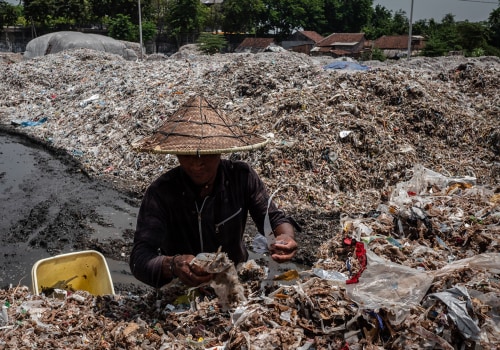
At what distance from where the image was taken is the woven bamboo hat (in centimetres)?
210

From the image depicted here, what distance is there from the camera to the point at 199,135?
7.13 ft

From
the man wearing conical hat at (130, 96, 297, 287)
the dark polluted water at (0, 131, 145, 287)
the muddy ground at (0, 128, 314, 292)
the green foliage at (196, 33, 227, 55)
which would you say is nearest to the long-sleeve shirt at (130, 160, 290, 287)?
the man wearing conical hat at (130, 96, 297, 287)

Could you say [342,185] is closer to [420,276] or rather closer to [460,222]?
[460,222]

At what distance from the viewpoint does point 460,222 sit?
308 centimetres

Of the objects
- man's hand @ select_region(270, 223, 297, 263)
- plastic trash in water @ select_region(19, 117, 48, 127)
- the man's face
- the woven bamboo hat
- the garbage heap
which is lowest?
plastic trash in water @ select_region(19, 117, 48, 127)

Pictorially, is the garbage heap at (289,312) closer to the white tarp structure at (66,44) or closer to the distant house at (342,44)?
the white tarp structure at (66,44)

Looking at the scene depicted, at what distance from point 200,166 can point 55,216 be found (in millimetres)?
4613

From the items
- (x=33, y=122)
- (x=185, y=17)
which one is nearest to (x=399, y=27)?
(x=185, y=17)

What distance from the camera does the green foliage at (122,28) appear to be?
114ft

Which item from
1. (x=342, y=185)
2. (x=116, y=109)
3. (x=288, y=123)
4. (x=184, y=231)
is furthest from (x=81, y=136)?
(x=184, y=231)

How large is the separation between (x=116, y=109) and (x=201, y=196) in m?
8.72

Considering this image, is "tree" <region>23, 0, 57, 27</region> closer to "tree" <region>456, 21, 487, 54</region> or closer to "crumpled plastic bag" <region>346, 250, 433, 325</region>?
"tree" <region>456, 21, 487, 54</region>

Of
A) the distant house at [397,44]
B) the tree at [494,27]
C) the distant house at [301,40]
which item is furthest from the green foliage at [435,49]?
the distant house at [301,40]

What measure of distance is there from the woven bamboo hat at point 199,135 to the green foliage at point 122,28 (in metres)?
35.5
